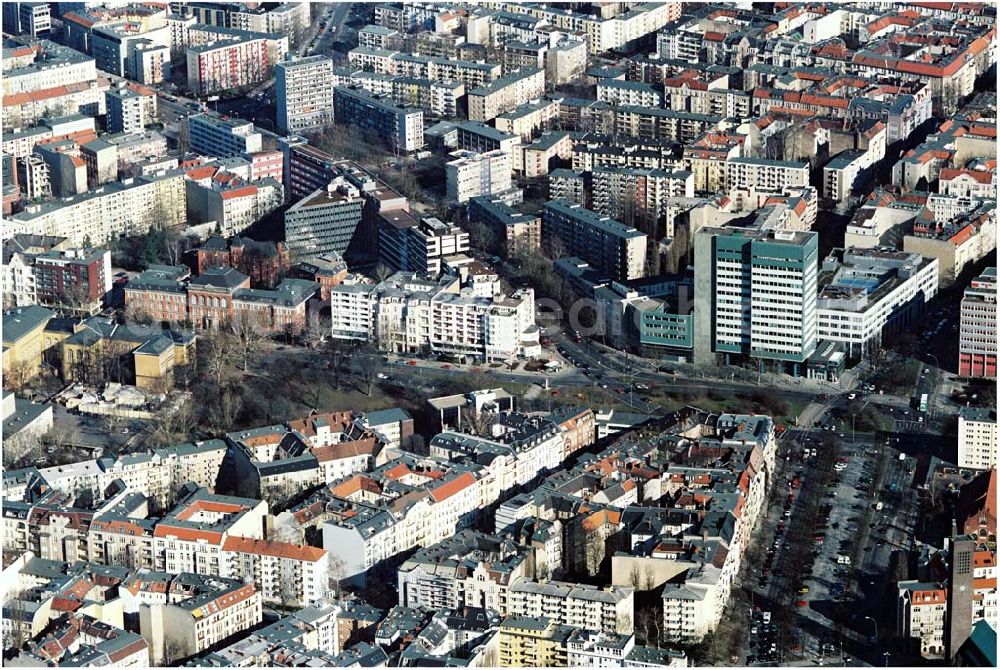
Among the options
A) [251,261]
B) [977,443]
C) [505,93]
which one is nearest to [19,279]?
[251,261]

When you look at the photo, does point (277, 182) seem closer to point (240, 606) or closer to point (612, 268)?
point (612, 268)

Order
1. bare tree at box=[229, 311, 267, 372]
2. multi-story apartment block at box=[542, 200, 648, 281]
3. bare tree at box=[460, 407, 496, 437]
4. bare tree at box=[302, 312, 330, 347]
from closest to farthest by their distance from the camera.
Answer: bare tree at box=[460, 407, 496, 437]
bare tree at box=[229, 311, 267, 372]
bare tree at box=[302, 312, 330, 347]
multi-story apartment block at box=[542, 200, 648, 281]

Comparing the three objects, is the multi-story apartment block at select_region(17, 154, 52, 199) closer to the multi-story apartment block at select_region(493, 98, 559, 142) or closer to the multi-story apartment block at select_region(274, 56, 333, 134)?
the multi-story apartment block at select_region(274, 56, 333, 134)

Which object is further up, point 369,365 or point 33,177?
point 33,177

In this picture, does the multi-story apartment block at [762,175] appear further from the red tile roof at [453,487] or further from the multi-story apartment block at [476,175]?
the red tile roof at [453,487]

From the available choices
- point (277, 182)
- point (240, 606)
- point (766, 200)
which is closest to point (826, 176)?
point (766, 200)

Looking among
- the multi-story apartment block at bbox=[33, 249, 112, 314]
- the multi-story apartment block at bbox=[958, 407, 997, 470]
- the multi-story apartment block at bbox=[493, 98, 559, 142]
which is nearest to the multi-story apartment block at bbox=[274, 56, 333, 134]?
the multi-story apartment block at bbox=[493, 98, 559, 142]

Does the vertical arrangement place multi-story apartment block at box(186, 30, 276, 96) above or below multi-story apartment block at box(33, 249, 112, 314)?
above

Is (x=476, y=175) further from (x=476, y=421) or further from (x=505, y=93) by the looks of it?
(x=476, y=421)
